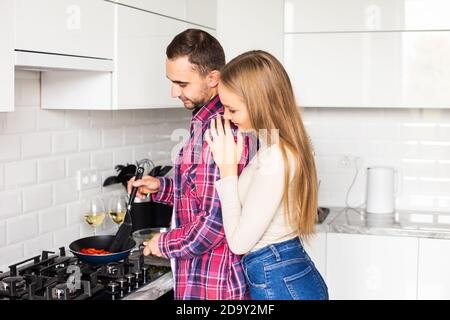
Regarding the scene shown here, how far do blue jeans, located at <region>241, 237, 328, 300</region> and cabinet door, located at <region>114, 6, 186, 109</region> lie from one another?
0.82 meters

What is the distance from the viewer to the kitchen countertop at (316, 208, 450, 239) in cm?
318

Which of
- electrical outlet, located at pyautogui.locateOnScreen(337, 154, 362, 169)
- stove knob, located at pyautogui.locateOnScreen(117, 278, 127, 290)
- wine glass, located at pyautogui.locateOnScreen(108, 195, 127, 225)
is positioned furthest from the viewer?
electrical outlet, located at pyautogui.locateOnScreen(337, 154, 362, 169)

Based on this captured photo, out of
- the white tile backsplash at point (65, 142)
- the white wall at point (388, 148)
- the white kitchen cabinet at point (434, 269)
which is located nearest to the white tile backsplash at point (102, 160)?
the white tile backsplash at point (65, 142)

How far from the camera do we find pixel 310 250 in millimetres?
3266

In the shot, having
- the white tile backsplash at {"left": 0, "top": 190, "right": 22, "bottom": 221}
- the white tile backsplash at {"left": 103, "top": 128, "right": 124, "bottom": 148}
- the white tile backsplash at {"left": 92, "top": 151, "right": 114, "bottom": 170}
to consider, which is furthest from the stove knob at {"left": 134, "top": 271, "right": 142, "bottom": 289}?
the white tile backsplash at {"left": 103, "top": 128, "right": 124, "bottom": 148}

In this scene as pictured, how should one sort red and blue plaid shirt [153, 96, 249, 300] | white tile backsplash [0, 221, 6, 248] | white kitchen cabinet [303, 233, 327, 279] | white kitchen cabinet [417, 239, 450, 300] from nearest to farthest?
red and blue plaid shirt [153, 96, 249, 300], white tile backsplash [0, 221, 6, 248], white kitchen cabinet [417, 239, 450, 300], white kitchen cabinet [303, 233, 327, 279]

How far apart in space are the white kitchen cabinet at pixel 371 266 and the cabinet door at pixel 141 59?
1.21 meters

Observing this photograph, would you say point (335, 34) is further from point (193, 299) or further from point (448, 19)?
point (193, 299)

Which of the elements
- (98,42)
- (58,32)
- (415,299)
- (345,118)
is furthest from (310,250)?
(58,32)

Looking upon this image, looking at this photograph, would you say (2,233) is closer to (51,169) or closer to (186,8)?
(51,169)

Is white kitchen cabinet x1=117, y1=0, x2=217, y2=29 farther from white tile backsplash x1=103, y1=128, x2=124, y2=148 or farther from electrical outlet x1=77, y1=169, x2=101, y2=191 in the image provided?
electrical outlet x1=77, y1=169, x2=101, y2=191

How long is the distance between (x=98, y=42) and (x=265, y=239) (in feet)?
3.00

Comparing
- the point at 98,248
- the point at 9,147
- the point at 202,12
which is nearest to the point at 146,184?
the point at 98,248

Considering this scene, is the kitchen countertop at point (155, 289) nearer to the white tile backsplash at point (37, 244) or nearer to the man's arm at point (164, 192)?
the man's arm at point (164, 192)
